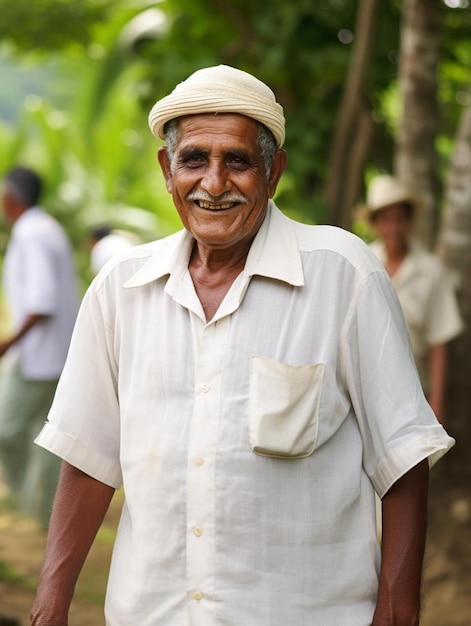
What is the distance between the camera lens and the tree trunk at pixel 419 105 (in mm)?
6504

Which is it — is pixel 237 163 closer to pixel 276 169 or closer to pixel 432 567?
pixel 276 169

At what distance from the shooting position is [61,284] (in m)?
6.55

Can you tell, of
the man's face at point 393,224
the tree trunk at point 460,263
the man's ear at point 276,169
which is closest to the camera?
the man's ear at point 276,169

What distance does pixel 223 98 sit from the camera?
7.82 ft

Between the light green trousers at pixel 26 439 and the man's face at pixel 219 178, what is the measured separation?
4263mm

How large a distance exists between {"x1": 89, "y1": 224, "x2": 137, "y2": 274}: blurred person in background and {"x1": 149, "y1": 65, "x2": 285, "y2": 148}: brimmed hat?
428 centimetres

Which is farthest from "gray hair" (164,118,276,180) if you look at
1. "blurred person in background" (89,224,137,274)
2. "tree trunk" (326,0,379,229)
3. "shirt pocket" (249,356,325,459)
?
"tree trunk" (326,0,379,229)

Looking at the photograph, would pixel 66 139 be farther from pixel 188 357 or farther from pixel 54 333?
pixel 188 357

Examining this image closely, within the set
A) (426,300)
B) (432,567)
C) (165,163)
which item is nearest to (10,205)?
(426,300)

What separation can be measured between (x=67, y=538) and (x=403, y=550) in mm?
706

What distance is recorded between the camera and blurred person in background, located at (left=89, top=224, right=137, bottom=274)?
7.01m

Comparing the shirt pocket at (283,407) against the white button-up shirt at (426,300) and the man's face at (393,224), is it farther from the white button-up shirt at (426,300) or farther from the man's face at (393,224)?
the man's face at (393,224)

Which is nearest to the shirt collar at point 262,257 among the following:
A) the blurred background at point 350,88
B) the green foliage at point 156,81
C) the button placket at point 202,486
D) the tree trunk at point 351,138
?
the button placket at point 202,486

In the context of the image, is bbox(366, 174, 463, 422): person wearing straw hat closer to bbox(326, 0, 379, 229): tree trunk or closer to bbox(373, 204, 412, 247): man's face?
bbox(373, 204, 412, 247): man's face
